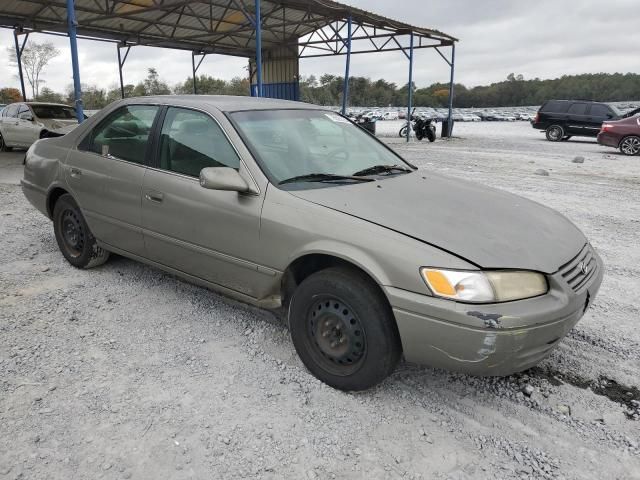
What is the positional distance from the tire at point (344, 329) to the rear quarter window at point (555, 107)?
2021cm

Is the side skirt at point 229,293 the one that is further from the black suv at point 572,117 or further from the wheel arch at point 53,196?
the black suv at point 572,117

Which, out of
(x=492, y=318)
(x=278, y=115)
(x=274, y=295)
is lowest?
(x=274, y=295)

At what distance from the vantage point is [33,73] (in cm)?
5859

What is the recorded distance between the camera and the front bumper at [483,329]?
6.81 feet

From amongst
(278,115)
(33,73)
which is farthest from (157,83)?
(278,115)

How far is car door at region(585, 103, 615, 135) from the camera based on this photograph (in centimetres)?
1855

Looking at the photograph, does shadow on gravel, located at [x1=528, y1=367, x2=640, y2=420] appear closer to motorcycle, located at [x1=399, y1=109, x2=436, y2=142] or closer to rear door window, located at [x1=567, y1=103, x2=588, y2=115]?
motorcycle, located at [x1=399, y1=109, x2=436, y2=142]

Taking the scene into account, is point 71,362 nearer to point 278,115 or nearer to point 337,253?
point 337,253

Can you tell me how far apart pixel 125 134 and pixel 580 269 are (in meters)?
3.22

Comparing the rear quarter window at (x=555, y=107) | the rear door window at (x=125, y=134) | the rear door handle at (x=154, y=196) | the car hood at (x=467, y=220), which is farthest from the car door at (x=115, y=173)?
the rear quarter window at (x=555, y=107)

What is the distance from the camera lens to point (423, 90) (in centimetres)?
9838

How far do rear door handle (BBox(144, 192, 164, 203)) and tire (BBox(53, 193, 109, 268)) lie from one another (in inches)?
40.4

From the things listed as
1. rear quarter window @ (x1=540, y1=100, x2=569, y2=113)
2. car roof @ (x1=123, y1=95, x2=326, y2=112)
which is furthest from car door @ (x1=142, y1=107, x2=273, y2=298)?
rear quarter window @ (x1=540, y1=100, x2=569, y2=113)

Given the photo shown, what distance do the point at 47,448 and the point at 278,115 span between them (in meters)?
2.34
